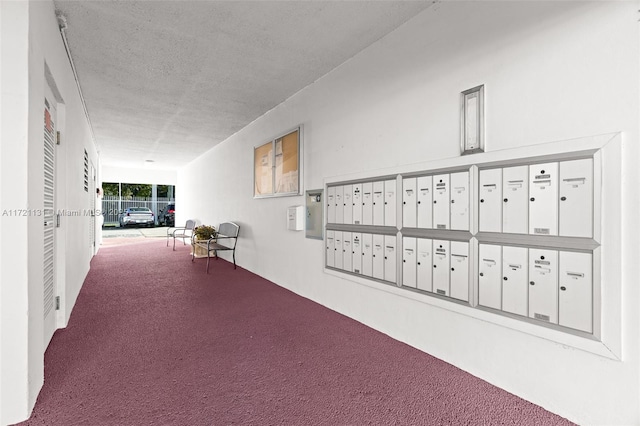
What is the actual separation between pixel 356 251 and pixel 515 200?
4.84 feet

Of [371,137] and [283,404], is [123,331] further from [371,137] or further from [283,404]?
[371,137]

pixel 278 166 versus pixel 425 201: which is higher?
pixel 278 166

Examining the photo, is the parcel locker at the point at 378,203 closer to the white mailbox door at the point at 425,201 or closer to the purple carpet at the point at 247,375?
the white mailbox door at the point at 425,201

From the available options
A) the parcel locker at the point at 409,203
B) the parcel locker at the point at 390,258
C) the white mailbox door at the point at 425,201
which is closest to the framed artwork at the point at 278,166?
the parcel locker at the point at 390,258

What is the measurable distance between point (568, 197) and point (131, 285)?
4.88m

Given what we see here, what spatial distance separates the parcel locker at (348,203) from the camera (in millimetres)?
3012

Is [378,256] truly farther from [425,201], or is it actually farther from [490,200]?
[490,200]

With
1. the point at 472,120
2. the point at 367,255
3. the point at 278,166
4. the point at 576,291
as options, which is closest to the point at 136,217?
the point at 278,166

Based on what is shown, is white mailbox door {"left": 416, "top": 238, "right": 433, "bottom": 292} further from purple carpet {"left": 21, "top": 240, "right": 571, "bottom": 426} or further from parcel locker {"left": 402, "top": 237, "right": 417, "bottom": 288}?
purple carpet {"left": 21, "top": 240, "right": 571, "bottom": 426}

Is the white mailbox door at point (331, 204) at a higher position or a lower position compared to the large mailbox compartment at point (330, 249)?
higher

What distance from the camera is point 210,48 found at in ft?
9.38

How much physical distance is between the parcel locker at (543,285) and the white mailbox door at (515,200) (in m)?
0.16

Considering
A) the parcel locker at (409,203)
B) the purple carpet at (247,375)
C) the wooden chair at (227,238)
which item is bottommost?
the purple carpet at (247,375)

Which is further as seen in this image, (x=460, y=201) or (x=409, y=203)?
(x=409, y=203)
